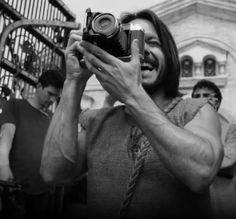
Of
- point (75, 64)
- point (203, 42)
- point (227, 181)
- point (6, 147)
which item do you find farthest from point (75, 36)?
point (203, 42)

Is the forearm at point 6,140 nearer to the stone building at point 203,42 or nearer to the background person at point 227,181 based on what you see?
the background person at point 227,181

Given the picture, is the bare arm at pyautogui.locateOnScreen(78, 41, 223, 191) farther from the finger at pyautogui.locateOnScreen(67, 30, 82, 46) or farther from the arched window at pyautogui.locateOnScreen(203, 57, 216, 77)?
the arched window at pyautogui.locateOnScreen(203, 57, 216, 77)

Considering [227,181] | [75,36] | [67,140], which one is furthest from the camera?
[227,181]

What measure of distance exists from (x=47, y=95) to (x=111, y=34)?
6.42ft

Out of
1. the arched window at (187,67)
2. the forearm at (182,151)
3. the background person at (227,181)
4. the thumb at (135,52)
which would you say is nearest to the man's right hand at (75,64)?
the thumb at (135,52)

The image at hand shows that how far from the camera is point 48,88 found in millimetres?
3172

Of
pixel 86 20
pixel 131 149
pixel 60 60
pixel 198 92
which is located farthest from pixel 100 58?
pixel 60 60

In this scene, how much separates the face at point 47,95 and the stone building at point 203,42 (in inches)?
267

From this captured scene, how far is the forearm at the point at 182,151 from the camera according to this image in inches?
43.1

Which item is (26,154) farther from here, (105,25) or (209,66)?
(209,66)

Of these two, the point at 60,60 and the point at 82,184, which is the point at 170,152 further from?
the point at 60,60

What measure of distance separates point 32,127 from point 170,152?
6.26 feet

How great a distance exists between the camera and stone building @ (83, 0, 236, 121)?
9.86 meters

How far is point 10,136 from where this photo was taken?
2.71 metres
